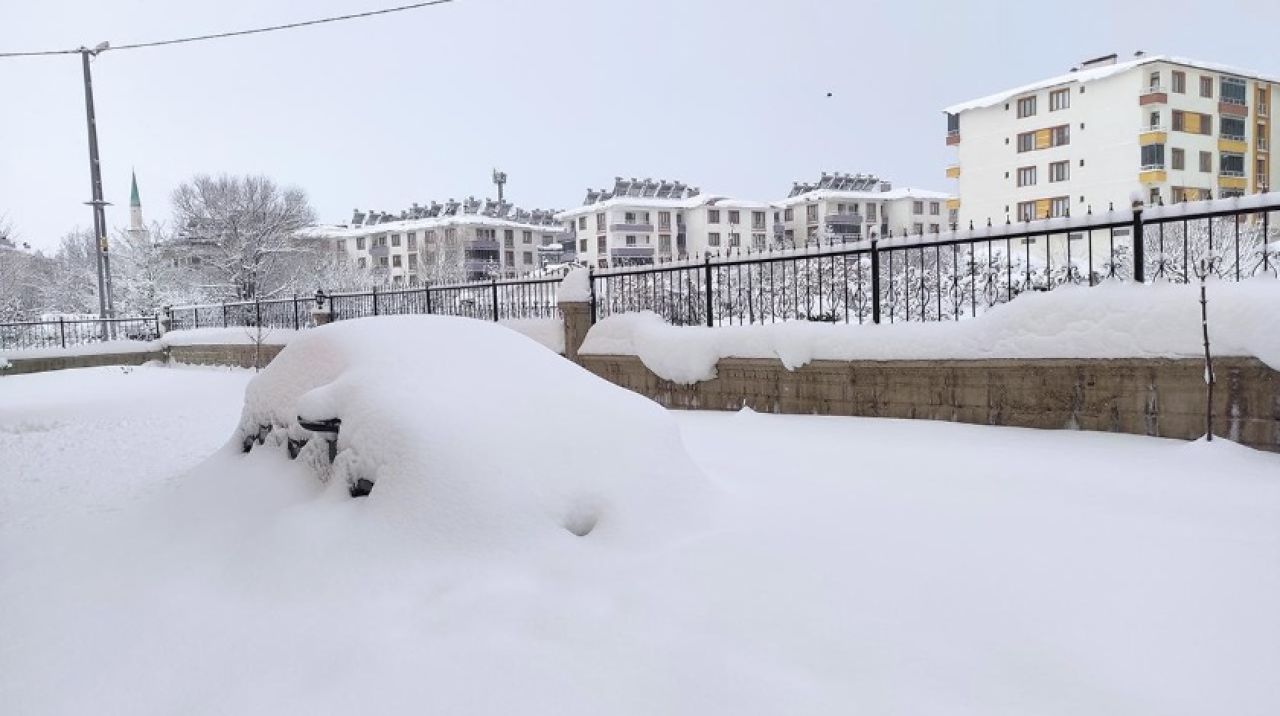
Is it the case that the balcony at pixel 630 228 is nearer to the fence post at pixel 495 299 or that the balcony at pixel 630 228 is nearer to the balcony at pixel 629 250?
the balcony at pixel 629 250

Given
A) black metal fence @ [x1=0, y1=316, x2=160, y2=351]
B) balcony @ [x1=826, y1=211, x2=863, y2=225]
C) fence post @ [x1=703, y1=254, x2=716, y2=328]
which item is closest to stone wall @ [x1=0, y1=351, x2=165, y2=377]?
Result: black metal fence @ [x1=0, y1=316, x2=160, y2=351]

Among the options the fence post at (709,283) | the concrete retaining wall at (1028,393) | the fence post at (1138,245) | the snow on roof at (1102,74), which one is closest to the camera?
the concrete retaining wall at (1028,393)

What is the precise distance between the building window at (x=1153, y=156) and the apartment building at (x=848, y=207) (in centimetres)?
2939

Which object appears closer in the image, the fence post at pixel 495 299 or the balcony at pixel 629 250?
the fence post at pixel 495 299

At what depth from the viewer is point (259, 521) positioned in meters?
4.52

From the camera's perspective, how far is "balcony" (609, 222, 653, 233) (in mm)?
70812

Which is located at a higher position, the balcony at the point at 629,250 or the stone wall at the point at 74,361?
the balcony at the point at 629,250

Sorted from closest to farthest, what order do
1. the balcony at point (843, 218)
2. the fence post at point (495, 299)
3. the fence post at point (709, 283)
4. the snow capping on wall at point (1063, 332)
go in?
the snow capping on wall at point (1063, 332)
the fence post at point (709, 283)
the fence post at point (495, 299)
the balcony at point (843, 218)

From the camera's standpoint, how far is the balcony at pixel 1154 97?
41.6 metres

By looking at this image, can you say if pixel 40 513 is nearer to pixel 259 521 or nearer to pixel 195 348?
pixel 259 521

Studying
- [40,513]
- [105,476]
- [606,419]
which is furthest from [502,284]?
[606,419]

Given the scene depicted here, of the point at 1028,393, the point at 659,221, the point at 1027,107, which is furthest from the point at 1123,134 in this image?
the point at 1028,393

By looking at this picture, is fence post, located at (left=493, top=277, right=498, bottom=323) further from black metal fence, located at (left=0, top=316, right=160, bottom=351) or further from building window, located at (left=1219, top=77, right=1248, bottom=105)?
building window, located at (left=1219, top=77, right=1248, bottom=105)

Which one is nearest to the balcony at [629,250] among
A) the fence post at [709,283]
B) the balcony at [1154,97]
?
the balcony at [1154,97]
